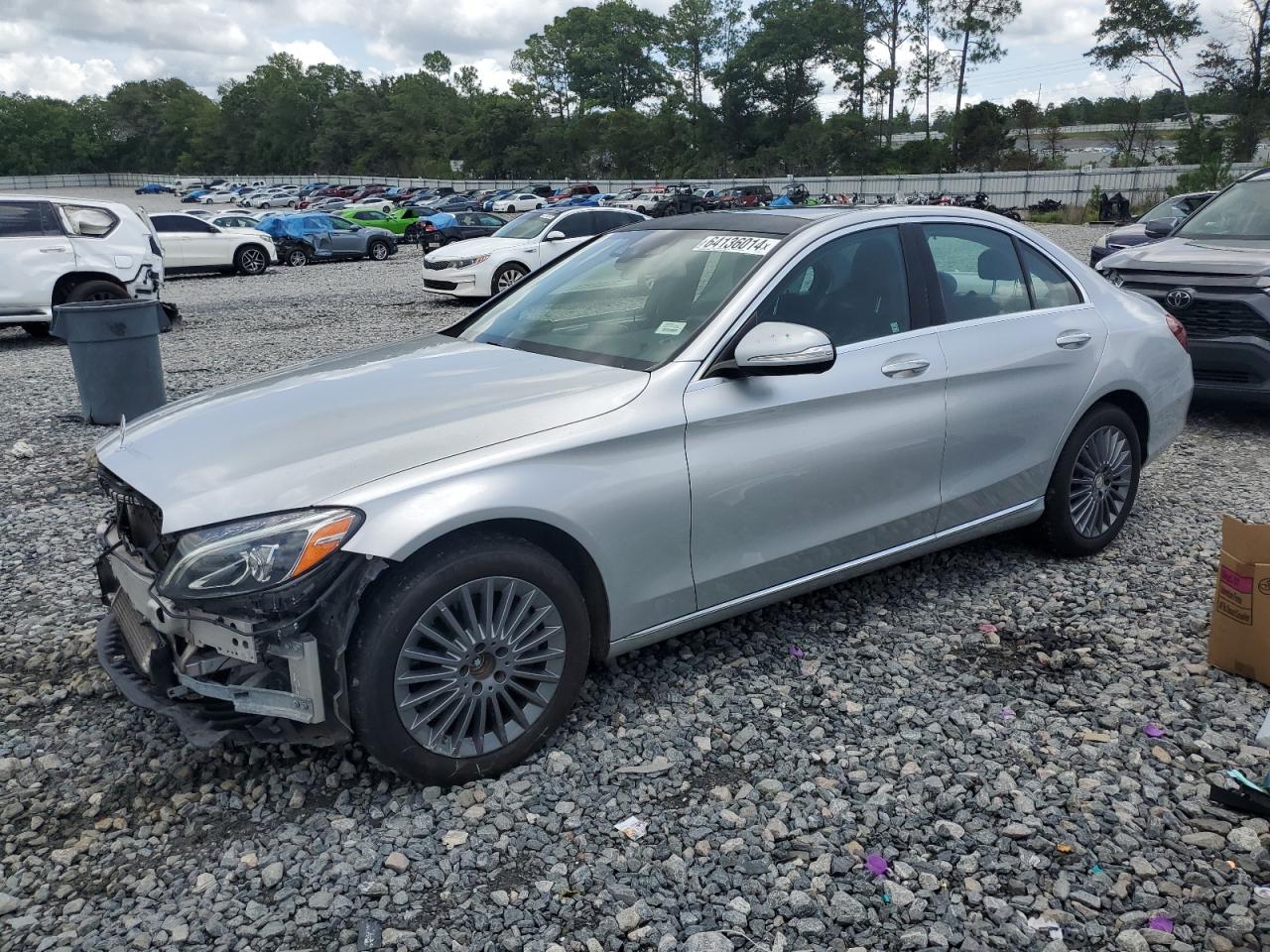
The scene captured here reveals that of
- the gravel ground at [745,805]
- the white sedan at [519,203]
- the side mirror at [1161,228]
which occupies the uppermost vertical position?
the white sedan at [519,203]

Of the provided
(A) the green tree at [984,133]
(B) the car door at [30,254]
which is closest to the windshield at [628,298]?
(B) the car door at [30,254]

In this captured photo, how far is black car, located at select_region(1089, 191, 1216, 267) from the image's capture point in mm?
8879

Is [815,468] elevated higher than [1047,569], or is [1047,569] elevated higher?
[815,468]

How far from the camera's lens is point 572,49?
105500 mm

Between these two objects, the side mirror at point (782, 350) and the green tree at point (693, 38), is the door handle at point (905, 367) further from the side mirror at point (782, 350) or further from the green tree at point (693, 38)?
the green tree at point (693, 38)

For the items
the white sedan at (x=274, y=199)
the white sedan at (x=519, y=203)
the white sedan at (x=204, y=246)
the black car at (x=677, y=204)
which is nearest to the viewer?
the white sedan at (x=204, y=246)

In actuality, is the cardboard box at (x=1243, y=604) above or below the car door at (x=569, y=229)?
below

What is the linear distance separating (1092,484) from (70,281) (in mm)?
11874

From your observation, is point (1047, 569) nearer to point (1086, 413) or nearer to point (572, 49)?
point (1086, 413)

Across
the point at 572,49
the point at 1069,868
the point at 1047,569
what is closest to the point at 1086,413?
the point at 1047,569

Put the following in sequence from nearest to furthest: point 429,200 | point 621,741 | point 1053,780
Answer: point 1053,780 < point 621,741 < point 429,200

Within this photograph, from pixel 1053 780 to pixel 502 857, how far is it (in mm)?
1729

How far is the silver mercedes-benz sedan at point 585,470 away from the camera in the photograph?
2770mm

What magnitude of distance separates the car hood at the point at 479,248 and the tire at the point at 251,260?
8.90m
